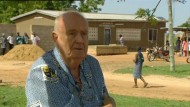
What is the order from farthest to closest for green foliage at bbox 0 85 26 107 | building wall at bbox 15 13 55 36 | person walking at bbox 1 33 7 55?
1. building wall at bbox 15 13 55 36
2. person walking at bbox 1 33 7 55
3. green foliage at bbox 0 85 26 107

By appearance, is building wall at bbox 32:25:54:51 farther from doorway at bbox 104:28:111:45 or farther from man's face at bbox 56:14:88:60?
man's face at bbox 56:14:88:60

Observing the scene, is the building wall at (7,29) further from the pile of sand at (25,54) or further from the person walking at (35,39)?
the pile of sand at (25,54)

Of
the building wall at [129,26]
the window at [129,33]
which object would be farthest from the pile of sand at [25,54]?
the window at [129,33]

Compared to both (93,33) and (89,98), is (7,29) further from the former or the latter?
(89,98)

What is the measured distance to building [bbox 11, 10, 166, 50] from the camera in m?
38.6

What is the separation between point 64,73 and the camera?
277cm

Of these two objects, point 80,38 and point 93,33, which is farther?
point 93,33

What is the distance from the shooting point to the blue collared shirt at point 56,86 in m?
2.68

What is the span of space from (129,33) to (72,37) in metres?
39.0

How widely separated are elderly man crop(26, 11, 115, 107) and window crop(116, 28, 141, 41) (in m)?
37.9

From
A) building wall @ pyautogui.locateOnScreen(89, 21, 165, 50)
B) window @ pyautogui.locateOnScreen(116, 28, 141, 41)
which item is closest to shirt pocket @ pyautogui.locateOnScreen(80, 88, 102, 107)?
building wall @ pyautogui.locateOnScreen(89, 21, 165, 50)

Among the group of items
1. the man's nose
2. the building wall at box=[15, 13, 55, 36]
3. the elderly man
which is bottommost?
the elderly man

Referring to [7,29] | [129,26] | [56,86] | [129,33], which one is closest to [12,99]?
[56,86]

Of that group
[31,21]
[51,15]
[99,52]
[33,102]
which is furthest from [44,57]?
[31,21]
